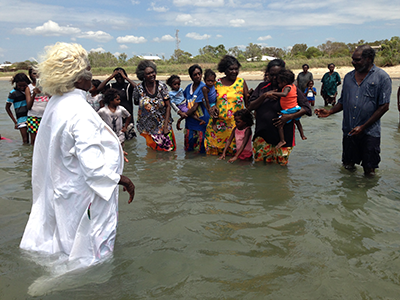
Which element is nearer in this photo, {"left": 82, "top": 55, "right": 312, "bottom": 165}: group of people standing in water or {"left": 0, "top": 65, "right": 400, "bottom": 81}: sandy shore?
{"left": 82, "top": 55, "right": 312, "bottom": 165}: group of people standing in water

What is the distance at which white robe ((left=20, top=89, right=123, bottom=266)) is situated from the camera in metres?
2.36

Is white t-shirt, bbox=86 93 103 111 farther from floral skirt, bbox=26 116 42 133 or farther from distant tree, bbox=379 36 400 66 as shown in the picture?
distant tree, bbox=379 36 400 66

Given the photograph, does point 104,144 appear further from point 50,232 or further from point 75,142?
point 50,232

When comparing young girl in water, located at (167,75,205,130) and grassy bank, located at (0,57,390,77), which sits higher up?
grassy bank, located at (0,57,390,77)

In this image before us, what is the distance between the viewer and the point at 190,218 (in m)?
3.87

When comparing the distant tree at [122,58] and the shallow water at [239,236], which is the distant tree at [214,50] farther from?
the shallow water at [239,236]

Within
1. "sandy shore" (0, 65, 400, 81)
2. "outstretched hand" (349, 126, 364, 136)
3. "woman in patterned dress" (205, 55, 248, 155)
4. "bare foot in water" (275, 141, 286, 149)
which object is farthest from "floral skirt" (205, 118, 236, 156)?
"sandy shore" (0, 65, 400, 81)

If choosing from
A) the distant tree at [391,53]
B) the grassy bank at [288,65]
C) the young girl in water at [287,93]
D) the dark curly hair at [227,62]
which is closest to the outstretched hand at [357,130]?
the young girl in water at [287,93]

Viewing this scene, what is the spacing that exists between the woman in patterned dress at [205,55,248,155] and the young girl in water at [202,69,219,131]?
8cm

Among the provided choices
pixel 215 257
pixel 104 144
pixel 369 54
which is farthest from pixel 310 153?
pixel 104 144

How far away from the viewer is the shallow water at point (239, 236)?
8.66ft

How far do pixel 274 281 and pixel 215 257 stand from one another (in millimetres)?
583

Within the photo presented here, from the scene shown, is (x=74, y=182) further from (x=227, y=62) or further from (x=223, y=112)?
(x=227, y=62)

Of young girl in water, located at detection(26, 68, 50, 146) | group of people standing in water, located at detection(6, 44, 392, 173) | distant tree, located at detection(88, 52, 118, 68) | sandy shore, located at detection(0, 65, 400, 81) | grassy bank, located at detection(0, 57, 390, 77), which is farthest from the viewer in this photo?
distant tree, located at detection(88, 52, 118, 68)
